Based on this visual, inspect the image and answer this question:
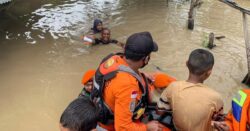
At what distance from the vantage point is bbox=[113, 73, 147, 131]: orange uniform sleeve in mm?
2404

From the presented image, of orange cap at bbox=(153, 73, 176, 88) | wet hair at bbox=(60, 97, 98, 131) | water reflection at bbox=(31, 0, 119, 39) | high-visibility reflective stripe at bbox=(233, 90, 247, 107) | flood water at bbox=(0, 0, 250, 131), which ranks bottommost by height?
flood water at bbox=(0, 0, 250, 131)

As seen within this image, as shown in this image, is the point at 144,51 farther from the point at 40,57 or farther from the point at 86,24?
the point at 86,24

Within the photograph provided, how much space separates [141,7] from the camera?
31.4 ft

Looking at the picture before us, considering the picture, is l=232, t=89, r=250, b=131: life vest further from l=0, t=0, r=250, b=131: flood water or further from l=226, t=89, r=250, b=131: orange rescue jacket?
l=0, t=0, r=250, b=131: flood water

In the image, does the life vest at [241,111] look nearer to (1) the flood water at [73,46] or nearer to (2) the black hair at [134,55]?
A: (2) the black hair at [134,55]

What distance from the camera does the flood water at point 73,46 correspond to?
16.2ft

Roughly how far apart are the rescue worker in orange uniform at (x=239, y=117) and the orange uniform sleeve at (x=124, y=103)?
2.32ft

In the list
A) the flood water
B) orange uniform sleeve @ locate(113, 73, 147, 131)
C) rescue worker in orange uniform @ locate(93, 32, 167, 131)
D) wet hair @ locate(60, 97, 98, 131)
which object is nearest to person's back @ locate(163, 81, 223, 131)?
rescue worker in orange uniform @ locate(93, 32, 167, 131)

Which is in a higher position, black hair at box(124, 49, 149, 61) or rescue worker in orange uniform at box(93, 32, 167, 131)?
black hair at box(124, 49, 149, 61)

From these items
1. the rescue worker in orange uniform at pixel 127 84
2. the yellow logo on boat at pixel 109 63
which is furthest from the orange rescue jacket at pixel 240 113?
the yellow logo on boat at pixel 109 63

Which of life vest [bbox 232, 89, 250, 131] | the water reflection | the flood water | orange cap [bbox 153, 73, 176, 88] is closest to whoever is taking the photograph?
life vest [bbox 232, 89, 250, 131]

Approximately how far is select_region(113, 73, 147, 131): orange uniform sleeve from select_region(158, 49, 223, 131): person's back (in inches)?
14.7

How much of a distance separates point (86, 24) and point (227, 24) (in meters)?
3.70

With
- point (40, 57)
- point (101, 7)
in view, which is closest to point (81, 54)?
point (40, 57)
